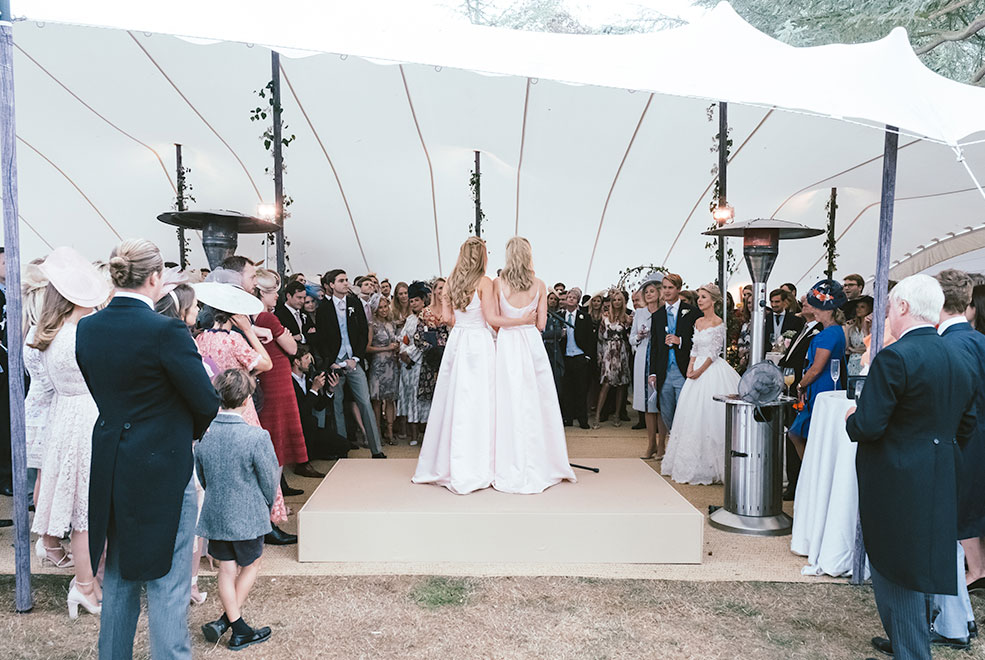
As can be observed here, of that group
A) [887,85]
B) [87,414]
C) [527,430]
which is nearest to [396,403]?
[527,430]

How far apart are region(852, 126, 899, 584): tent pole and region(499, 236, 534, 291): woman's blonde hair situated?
6.16 feet

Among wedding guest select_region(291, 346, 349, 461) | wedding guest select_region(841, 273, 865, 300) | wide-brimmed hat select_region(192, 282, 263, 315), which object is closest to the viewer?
wide-brimmed hat select_region(192, 282, 263, 315)

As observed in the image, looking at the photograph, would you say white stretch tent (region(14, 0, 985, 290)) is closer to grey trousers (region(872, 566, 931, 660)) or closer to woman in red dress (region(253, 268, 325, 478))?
woman in red dress (region(253, 268, 325, 478))

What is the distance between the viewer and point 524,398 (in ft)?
14.2

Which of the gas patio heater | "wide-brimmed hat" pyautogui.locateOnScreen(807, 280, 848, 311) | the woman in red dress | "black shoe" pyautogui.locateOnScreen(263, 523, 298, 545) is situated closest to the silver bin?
the gas patio heater

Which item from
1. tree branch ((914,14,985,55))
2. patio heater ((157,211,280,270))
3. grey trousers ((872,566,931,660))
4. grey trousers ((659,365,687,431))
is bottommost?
grey trousers ((872,566,931,660))

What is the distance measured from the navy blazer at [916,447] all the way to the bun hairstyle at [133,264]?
241 cm

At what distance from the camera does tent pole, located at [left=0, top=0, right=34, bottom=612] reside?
3129 mm

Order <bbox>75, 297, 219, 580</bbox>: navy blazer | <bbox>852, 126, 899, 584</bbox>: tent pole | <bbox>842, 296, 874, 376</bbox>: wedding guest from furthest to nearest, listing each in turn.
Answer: <bbox>842, 296, 874, 376</bbox>: wedding guest, <bbox>852, 126, 899, 584</bbox>: tent pole, <bbox>75, 297, 219, 580</bbox>: navy blazer

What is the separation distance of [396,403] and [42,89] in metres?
5.65

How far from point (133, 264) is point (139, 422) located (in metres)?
0.48

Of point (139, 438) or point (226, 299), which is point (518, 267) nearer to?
point (226, 299)

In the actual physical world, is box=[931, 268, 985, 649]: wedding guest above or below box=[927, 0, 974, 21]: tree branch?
below

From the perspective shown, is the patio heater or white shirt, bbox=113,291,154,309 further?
the patio heater
